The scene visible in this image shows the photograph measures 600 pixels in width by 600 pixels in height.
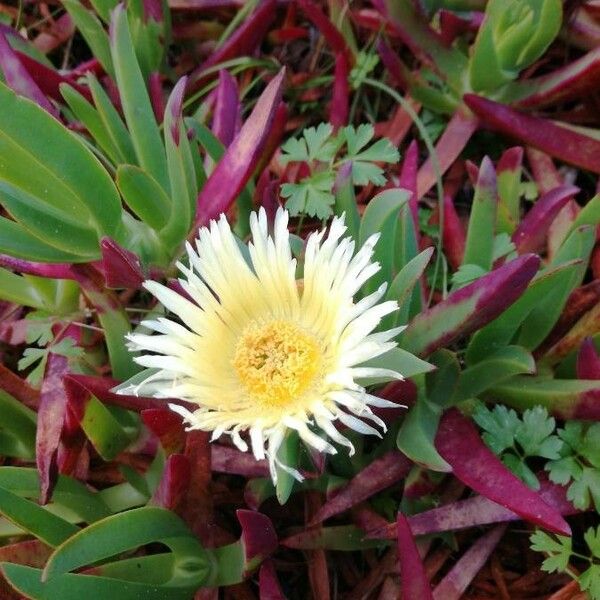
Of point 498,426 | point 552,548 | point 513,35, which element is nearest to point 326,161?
point 513,35

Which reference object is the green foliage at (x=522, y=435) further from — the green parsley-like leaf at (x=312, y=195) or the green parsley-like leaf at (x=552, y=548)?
the green parsley-like leaf at (x=312, y=195)

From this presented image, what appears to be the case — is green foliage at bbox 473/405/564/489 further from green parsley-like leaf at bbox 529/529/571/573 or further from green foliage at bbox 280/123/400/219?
green foliage at bbox 280/123/400/219

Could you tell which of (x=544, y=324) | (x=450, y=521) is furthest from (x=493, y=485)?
(x=544, y=324)

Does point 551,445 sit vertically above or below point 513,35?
below

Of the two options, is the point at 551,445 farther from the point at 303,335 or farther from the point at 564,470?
the point at 303,335

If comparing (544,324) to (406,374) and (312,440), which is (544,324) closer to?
(406,374)

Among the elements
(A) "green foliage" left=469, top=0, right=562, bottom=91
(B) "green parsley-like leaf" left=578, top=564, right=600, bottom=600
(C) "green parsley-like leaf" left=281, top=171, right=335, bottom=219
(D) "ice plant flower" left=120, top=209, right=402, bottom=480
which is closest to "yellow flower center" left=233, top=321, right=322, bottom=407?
(D) "ice plant flower" left=120, top=209, right=402, bottom=480

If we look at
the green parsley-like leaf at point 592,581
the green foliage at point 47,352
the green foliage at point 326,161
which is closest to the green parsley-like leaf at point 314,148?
the green foliage at point 326,161
